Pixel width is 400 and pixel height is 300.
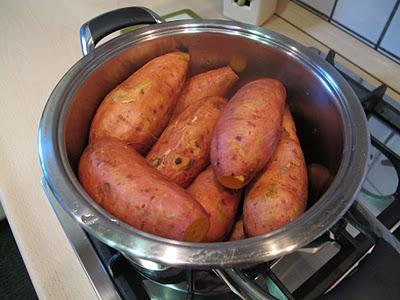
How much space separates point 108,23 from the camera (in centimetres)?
55

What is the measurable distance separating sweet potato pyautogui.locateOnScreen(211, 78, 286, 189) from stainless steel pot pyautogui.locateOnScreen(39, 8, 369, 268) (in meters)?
0.07

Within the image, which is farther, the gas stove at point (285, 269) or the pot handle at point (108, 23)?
the pot handle at point (108, 23)

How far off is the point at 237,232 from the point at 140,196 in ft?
0.46

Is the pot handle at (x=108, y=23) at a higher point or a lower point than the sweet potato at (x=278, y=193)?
higher

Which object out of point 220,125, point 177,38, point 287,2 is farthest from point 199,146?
point 287,2

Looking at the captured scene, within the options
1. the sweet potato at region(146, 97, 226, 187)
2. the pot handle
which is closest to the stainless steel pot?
the pot handle

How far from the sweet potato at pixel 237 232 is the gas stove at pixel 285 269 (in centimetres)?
4

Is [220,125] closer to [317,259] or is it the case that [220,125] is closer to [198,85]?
[198,85]

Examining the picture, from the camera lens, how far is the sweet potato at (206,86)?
0.56m

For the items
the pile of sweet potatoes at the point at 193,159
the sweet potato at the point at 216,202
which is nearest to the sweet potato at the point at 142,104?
the pile of sweet potatoes at the point at 193,159

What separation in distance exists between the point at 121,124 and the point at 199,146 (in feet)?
0.35

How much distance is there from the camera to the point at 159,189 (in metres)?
0.39

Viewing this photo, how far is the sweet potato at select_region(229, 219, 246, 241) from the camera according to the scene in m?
0.45

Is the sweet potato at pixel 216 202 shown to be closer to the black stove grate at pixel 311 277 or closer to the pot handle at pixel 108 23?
the black stove grate at pixel 311 277
